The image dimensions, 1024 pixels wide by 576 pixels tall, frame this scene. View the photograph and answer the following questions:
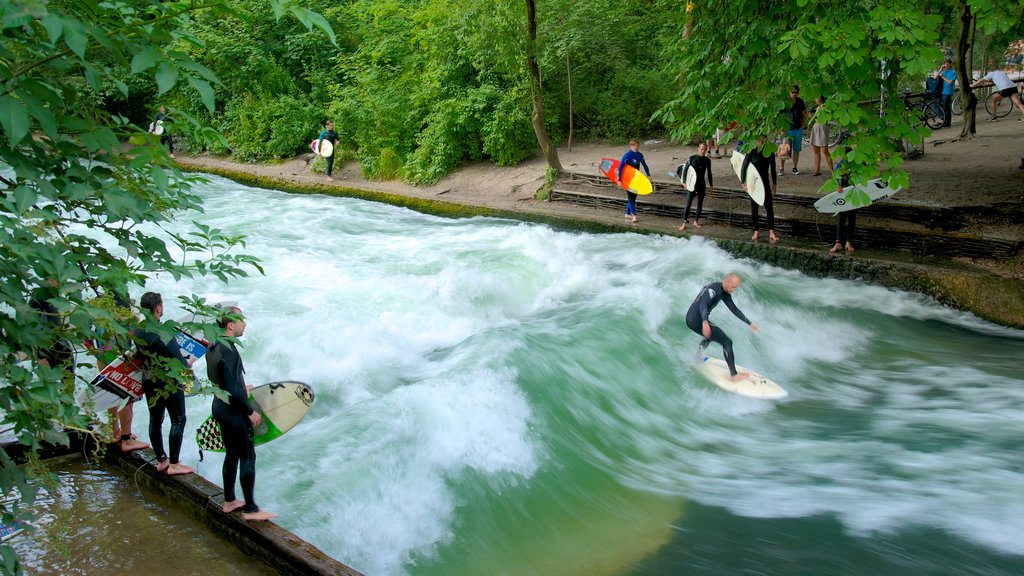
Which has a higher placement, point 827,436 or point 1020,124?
point 1020,124

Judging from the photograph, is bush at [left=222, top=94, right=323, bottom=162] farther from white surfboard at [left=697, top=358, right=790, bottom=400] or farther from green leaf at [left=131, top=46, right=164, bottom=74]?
green leaf at [left=131, top=46, right=164, bottom=74]

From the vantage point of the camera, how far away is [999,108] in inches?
699

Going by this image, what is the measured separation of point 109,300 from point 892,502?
6.10 metres

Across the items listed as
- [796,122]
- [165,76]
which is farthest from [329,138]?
[165,76]

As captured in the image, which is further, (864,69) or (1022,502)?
(864,69)

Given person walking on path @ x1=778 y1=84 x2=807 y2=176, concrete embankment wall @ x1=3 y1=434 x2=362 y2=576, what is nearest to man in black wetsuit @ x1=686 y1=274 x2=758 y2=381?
concrete embankment wall @ x1=3 y1=434 x2=362 y2=576

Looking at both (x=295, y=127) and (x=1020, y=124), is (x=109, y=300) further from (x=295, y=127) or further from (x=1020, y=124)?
(x=295, y=127)

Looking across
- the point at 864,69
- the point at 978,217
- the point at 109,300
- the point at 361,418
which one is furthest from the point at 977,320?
the point at 109,300

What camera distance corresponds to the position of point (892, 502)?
6422 millimetres

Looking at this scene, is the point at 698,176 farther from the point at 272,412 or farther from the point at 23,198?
the point at 23,198

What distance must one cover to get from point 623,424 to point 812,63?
5437 millimetres

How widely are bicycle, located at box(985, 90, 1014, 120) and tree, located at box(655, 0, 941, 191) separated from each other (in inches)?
294

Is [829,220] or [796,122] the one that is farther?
[796,122]

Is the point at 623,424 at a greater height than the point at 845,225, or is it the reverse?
the point at 845,225
